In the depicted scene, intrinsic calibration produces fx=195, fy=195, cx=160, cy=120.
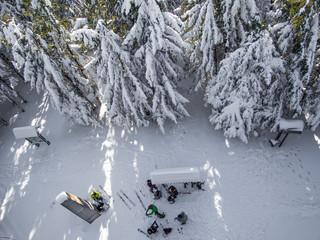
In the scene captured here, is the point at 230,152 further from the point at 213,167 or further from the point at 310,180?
the point at 310,180

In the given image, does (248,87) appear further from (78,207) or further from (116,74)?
(78,207)

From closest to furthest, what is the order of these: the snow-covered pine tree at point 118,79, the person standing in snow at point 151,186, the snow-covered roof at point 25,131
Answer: the snow-covered pine tree at point 118,79 → the person standing in snow at point 151,186 → the snow-covered roof at point 25,131

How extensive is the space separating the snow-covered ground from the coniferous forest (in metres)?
1.78

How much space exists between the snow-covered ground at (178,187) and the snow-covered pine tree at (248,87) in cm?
190

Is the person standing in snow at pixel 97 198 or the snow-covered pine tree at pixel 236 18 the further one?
the person standing in snow at pixel 97 198

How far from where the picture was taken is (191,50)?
449 inches

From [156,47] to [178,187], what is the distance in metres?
7.87

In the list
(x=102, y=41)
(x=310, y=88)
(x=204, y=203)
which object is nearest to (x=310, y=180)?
(x=310, y=88)

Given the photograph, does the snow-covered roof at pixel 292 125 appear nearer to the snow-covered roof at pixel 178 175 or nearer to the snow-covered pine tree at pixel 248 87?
the snow-covered pine tree at pixel 248 87

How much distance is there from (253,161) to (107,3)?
492 inches

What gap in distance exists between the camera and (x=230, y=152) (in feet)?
41.2

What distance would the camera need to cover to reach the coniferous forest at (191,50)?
31.2ft

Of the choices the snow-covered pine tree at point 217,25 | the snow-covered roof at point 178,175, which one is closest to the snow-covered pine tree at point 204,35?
the snow-covered pine tree at point 217,25

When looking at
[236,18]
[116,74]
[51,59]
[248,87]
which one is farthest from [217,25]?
[51,59]
